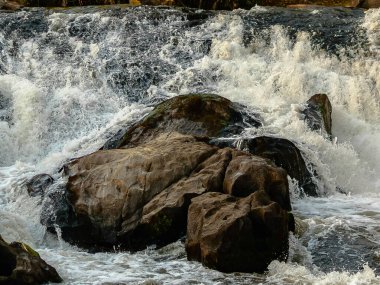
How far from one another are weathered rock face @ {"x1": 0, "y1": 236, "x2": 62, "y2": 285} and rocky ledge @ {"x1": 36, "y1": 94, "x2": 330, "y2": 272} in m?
1.93

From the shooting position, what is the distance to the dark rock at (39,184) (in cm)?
1278

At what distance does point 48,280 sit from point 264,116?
26.2 ft

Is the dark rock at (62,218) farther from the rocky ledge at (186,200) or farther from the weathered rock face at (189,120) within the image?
the weathered rock face at (189,120)

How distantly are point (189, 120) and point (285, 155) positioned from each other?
225cm

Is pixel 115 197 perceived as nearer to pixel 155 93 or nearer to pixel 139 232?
pixel 139 232

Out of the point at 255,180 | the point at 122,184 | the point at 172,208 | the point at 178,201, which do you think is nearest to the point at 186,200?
the point at 178,201

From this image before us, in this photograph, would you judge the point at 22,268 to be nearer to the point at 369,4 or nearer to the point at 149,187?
the point at 149,187

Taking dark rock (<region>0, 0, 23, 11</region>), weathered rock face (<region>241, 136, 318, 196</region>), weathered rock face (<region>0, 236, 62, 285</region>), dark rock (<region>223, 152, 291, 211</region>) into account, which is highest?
dark rock (<region>0, 0, 23, 11</region>)

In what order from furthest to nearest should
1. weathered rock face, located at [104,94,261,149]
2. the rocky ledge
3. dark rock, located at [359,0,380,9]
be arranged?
dark rock, located at [359,0,380,9] < weathered rock face, located at [104,94,261,149] < the rocky ledge

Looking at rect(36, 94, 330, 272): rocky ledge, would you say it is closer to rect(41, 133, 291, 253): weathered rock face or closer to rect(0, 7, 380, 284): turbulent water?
rect(41, 133, 291, 253): weathered rock face

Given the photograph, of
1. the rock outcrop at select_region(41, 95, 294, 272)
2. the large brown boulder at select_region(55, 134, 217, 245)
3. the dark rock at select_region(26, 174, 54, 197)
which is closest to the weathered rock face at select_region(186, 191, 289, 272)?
the rock outcrop at select_region(41, 95, 294, 272)

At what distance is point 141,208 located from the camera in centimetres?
1056

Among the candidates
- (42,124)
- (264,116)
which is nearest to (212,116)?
(264,116)

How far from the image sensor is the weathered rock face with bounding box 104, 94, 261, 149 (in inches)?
542
